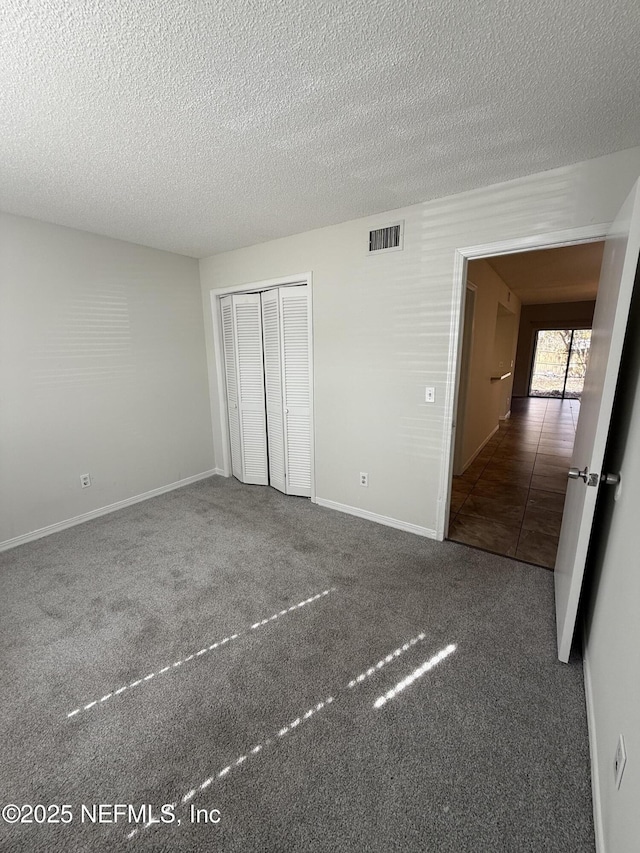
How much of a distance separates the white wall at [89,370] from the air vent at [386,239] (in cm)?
215

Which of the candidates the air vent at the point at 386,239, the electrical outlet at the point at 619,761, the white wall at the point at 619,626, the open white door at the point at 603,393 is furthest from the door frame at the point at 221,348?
the electrical outlet at the point at 619,761

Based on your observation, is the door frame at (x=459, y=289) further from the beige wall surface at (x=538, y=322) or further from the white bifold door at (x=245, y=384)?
the beige wall surface at (x=538, y=322)

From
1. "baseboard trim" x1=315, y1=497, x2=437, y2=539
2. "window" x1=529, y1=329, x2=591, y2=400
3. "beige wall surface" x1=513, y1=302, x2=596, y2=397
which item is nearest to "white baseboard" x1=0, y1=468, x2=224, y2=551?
"baseboard trim" x1=315, y1=497, x2=437, y2=539

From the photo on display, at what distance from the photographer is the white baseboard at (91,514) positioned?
2.83 metres

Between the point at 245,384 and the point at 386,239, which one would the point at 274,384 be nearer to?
the point at 245,384

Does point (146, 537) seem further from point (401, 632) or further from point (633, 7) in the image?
point (633, 7)

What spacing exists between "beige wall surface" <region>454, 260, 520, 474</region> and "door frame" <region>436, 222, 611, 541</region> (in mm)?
1158

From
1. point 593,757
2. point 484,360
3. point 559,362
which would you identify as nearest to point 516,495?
point 484,360

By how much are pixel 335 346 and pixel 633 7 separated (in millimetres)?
2265

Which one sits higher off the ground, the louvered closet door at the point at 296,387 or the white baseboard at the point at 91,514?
the louvered closet door at the point at 296,387

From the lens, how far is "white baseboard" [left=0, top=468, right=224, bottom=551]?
283cm

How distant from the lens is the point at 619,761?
0.99m

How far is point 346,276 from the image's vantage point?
292cm

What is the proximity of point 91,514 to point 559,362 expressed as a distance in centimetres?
1142
